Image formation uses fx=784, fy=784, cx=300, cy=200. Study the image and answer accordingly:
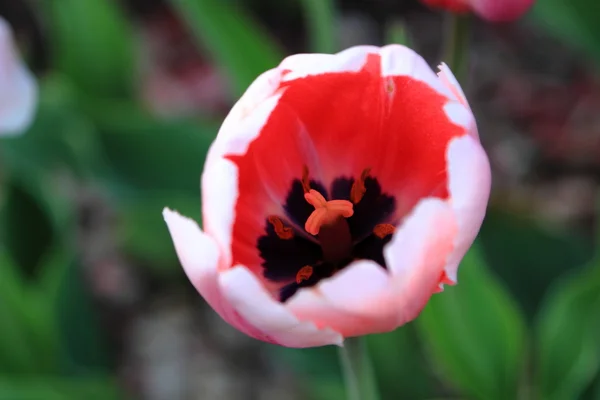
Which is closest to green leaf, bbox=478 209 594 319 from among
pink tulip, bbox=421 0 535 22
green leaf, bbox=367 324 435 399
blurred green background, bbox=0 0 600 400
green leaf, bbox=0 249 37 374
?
blurred green background, bbox=0 0 600 400

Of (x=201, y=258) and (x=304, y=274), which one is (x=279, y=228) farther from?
(x=201, y=258)

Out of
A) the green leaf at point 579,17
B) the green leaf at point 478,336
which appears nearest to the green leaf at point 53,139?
the green leaf at point 478,336

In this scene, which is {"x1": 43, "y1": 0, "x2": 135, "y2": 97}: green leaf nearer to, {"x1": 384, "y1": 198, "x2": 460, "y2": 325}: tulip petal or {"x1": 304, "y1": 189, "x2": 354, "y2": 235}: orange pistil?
{"x1": 304, "y1": 189, "x2": 354, "y2": 235}: orange pistil

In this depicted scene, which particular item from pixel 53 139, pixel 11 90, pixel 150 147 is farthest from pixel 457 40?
pixel 53 139

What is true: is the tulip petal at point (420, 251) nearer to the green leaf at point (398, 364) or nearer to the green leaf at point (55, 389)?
the green leaf at point (398, 364)

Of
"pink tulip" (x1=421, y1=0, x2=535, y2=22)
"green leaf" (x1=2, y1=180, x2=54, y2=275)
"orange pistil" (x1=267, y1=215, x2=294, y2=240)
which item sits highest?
"green leaf" (x1=2, y1=180, x2=54, y2=275)

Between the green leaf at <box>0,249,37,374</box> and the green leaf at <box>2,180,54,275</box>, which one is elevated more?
the green leaf at <box>2,180,54,275</box>
